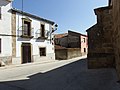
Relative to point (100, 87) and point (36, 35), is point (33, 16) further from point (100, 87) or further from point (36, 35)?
point (100, 87)

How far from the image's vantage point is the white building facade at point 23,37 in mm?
14516

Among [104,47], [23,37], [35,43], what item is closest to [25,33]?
[23,37]

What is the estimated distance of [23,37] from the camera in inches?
655

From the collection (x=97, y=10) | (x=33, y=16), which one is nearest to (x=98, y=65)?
(x=97, y=10)

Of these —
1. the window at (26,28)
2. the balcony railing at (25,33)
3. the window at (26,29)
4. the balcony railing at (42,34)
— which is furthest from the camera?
the balcony railing at (42,34)

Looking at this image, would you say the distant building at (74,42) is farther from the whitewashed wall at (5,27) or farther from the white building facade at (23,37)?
the whitewashed wall at (5,27)

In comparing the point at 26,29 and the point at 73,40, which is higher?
the point at 26,29

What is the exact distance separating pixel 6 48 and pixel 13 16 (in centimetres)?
307

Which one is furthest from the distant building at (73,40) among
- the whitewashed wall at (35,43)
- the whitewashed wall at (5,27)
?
the whitewashed wall at (5,27)

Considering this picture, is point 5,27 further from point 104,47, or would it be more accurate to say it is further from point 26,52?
point 104,47

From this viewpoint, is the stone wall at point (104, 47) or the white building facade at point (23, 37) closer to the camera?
the stone wall at point (104, 47)

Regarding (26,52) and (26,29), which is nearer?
(26,52)

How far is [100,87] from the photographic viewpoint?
5.94 metres

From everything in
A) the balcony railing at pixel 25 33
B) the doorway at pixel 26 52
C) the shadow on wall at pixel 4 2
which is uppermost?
the shadow on wall at pixel 4 2
